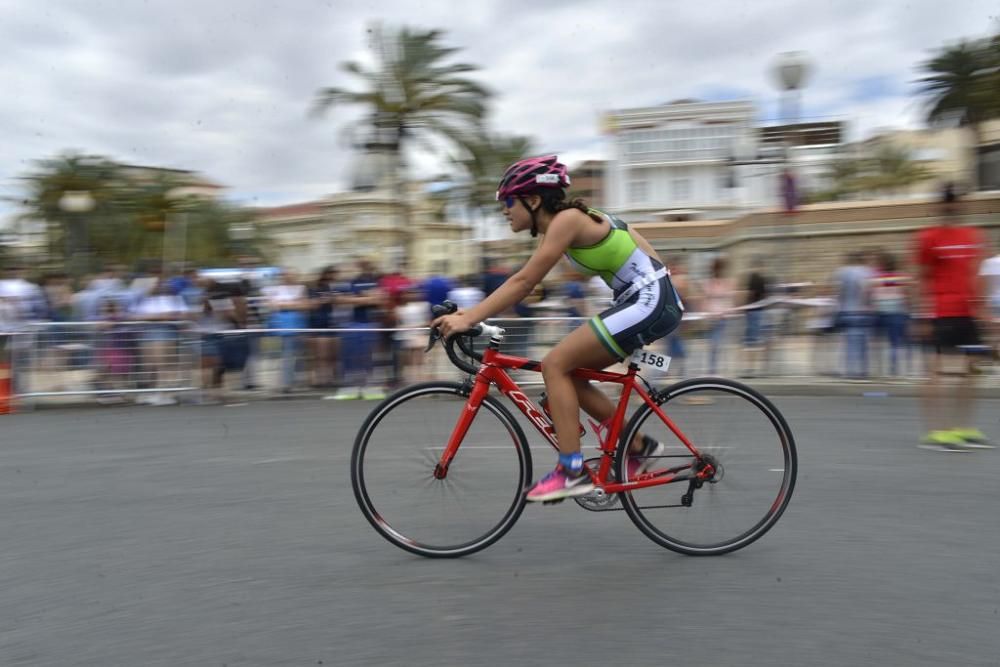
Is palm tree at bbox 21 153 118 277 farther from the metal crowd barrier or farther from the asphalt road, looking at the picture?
the asphalt road

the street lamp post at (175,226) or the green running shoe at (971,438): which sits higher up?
the street lamp post at (175,226)

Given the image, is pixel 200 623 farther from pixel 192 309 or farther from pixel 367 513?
pixel 192 309

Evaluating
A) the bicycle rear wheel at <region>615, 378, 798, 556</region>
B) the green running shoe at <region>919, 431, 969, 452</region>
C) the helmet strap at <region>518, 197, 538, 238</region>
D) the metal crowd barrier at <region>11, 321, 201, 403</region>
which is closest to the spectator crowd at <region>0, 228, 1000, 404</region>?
the metal crowd barrier at <region>11, 321, 201, 403</region>

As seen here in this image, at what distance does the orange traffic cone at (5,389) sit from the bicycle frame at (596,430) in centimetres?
873

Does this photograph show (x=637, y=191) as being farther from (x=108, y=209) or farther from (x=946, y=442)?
(x=946, y=442)

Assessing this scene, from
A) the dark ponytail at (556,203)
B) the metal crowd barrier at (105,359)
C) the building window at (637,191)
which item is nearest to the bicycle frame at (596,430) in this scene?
the dark ponytail at (556,203)

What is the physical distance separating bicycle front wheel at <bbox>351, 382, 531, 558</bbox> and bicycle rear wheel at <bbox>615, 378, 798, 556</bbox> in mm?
574

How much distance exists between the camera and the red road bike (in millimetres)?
4578

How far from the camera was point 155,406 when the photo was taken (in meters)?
11.9

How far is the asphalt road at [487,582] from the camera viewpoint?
354cm

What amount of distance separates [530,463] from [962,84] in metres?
36.4

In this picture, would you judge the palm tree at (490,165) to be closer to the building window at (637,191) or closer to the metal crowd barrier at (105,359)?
the metal crowd barrier at (105,359)

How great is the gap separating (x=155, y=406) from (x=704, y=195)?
233ft

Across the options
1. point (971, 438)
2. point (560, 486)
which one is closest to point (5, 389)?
point (560, 486)
